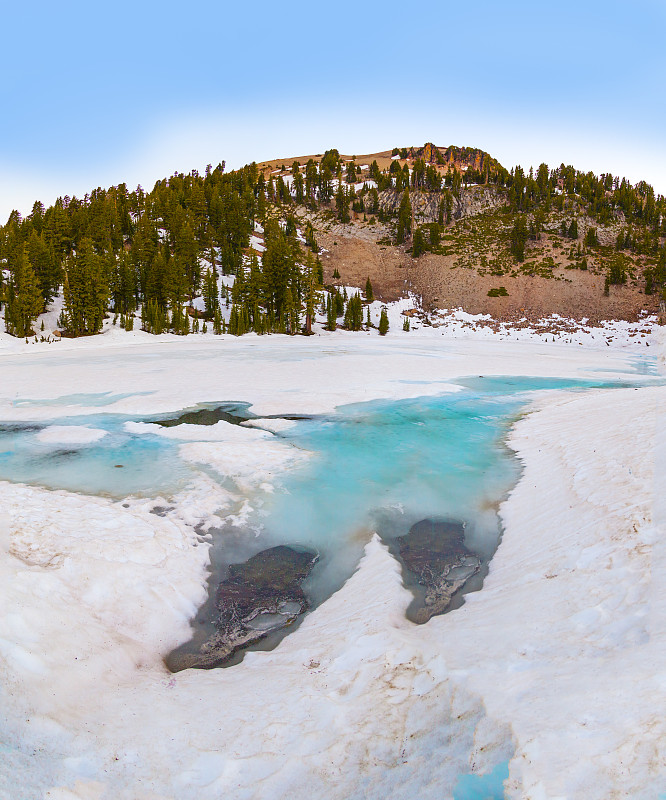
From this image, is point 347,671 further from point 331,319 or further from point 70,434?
point 331,319

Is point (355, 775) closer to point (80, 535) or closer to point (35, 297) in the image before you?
point (80, 535)

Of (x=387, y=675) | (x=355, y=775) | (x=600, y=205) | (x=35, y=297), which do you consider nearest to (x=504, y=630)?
(x=387, y=675)

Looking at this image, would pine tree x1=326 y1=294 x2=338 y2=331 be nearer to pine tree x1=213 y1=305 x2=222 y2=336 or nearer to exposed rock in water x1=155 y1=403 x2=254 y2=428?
pine tree x1=213 y1=305 x2=222 y2=336

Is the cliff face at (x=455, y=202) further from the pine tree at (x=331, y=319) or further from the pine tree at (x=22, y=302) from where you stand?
Result: the pine tree at (x=22, y=302)

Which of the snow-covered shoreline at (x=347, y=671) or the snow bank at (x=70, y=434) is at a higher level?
the snow bank at (x=70, y=434)

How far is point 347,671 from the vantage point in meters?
4.61

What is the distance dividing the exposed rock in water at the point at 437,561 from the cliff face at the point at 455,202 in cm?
11707

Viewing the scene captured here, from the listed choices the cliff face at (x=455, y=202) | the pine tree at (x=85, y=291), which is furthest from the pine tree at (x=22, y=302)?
the cliff face at (x=455, y=202)

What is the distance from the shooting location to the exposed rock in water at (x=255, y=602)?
17.8 ft

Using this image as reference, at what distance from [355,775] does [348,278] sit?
297ft

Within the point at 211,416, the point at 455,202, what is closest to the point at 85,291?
the point at 211,416

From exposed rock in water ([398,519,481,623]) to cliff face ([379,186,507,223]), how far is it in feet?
384

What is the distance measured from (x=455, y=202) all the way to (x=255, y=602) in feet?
412

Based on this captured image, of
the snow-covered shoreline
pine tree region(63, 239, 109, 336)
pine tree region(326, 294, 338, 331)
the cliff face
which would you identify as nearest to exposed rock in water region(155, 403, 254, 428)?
the snow-covered shoreline
